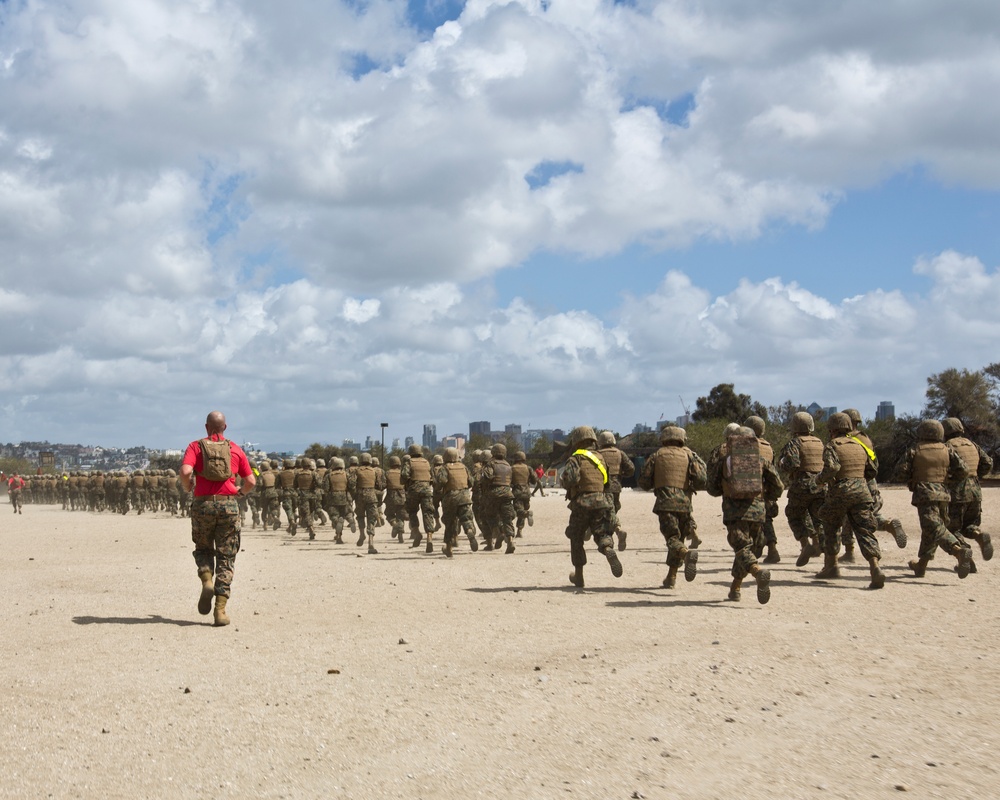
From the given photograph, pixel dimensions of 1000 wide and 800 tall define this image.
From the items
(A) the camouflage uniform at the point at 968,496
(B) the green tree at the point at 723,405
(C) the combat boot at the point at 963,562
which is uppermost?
(B) the green tree at the point at 723,405

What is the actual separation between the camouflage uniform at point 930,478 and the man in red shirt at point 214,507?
25.8ft

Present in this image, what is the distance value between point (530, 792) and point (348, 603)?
7.10m

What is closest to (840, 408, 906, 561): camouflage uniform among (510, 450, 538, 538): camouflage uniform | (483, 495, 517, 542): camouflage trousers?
(483, 495, 517, 542): camouflage trousers

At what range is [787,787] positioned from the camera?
4.93 metres

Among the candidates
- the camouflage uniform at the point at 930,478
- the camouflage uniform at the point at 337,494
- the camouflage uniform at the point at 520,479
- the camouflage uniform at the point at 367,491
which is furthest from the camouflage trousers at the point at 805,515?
the camouflage uniform at the point at 337,494

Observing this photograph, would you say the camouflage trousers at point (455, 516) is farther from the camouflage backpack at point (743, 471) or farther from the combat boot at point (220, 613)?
the combat boot at point (220, 613)

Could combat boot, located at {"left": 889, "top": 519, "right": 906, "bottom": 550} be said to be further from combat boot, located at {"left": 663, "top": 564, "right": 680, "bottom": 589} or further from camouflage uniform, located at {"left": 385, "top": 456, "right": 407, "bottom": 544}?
camouflage uniform, located at {"left": 385, "top": 456, "right": 407, "bottom": 544}

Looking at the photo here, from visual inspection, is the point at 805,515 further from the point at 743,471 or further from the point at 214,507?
the point at 214,507

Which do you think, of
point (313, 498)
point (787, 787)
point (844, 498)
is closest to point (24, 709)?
point (787, 787)

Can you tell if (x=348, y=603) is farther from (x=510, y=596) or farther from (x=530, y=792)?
(x=530, y=792)

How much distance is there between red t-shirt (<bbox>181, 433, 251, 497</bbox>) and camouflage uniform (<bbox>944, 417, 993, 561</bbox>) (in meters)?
8.90

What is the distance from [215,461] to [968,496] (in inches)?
373

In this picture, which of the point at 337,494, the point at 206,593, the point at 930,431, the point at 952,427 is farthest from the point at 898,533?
the point at 337,494

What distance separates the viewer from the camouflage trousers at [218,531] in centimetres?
1042
